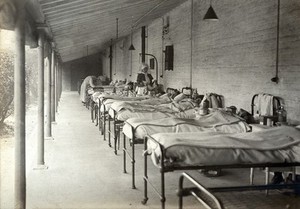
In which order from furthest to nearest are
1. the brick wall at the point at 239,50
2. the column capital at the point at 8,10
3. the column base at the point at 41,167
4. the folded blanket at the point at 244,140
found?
the column base at the point at 41,167 < the brick wall at the point at 239,50 < the column capital at the point at 8,10 < the folded blanket at the point at 244,140

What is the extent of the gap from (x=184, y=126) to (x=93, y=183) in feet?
Answer: 4.88

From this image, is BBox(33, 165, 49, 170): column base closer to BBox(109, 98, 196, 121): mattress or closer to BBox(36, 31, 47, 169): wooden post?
BBox(36, 31, 47, 169): wooden post

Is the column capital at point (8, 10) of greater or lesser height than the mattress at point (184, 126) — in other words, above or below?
above

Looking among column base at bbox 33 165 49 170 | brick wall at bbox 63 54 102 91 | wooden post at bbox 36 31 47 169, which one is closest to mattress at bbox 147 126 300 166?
column base at bbox 33 165 49 170

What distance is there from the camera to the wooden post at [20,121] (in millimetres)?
4027

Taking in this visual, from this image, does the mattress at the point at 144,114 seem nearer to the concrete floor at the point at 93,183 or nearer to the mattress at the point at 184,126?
the concrete floor at the point at 93,183

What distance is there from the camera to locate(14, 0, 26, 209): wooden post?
403 centimetres

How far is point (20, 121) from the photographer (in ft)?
13.7

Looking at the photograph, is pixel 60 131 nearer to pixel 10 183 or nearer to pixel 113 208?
pixel 10 183

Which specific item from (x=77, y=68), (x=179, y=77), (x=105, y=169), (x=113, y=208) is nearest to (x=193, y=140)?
(x=113, y=208)

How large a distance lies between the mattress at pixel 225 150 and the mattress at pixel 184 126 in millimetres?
1013

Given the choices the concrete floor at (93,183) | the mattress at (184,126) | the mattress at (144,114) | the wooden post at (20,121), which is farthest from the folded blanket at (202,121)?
the wooden post at (20,121)

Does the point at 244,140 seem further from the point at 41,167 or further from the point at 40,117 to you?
the point at 40,117

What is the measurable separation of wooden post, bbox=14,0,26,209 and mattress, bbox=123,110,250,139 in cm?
139
